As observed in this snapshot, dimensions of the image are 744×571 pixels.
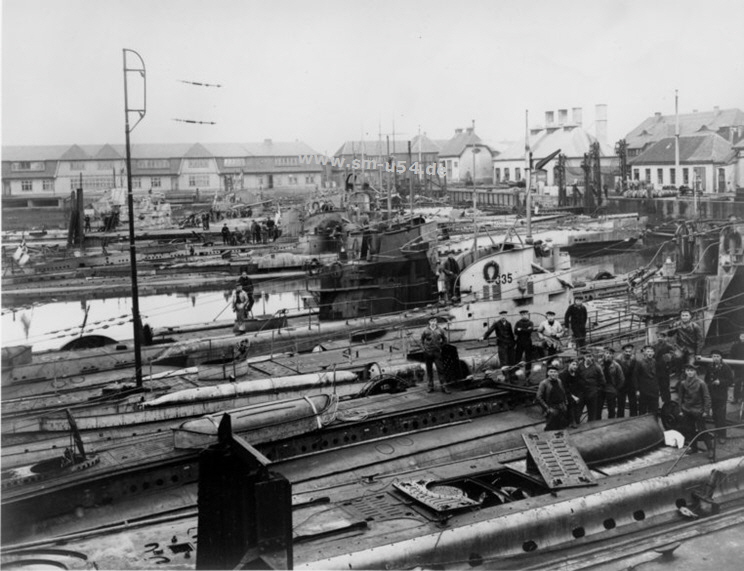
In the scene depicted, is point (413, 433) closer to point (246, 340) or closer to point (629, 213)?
point (246, 340)

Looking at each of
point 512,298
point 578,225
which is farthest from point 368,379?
point 578,225

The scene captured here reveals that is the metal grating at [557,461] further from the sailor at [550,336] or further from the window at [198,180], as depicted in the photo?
the window at [198,180]

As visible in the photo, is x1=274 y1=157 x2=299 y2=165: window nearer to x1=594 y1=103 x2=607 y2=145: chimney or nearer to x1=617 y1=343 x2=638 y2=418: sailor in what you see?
x1=594 y1=103 x2=607 y2=145: chimney

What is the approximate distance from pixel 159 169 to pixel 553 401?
5512 cm

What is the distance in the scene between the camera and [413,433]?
448 inches

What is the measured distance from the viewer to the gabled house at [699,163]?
41.8m

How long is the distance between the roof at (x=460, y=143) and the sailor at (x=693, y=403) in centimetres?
6070

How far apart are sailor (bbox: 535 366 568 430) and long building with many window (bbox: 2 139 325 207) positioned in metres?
50.3

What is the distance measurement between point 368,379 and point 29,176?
4969 centimetres

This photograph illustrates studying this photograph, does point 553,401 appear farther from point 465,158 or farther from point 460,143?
point 460,143

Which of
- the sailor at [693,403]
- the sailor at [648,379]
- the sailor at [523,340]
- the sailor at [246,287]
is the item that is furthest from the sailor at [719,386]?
the sailor at [246,287]

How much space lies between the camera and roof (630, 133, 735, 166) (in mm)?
42031

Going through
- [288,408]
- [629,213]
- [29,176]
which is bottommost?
[288,408]

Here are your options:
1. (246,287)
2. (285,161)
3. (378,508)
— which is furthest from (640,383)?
(285,161)
